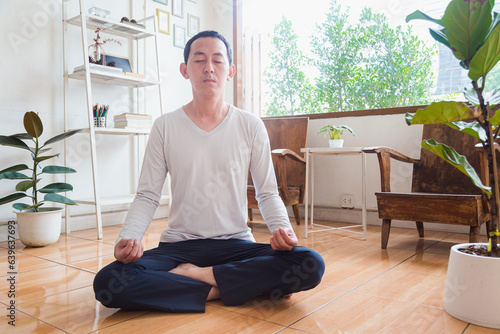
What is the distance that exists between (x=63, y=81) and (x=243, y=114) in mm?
1929

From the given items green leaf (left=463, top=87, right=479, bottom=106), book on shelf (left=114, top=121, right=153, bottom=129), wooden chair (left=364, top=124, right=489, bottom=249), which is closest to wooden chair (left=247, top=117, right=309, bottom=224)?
wooden chair (left=364, top=124, right=489, bottom=249)

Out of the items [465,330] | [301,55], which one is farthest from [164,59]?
[465,330]

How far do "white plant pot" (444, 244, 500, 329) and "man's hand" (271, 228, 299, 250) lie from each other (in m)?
0.52

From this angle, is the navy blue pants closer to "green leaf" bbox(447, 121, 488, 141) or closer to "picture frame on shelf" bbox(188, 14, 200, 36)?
"green leaf" bbox(447, 121, 488, 141)

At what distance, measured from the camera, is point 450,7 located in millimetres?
1207

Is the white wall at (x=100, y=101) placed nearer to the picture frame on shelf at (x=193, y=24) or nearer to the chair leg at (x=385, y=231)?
the picture frame on shelf at (x=193, y=24)

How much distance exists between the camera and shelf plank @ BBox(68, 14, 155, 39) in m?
2.92

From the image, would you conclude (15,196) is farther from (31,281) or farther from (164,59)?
(164,59)

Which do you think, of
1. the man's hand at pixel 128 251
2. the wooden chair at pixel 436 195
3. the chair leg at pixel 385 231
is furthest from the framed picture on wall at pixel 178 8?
the man's hand at pixel 128 251

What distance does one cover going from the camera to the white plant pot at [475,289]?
3.95 ft

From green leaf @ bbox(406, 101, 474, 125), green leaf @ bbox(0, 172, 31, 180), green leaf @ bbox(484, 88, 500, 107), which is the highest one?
green leaf @ bbox(484, 88, 500, 107)

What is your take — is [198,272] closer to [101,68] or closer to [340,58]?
[101,68]

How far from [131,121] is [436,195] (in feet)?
7.11

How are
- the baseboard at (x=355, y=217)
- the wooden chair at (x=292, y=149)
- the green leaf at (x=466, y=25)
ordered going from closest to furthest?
the green leaf at (x=466, y=25) → the baseboard at (x=355, y=217) → the wooden chair at (x=292, y=149)
